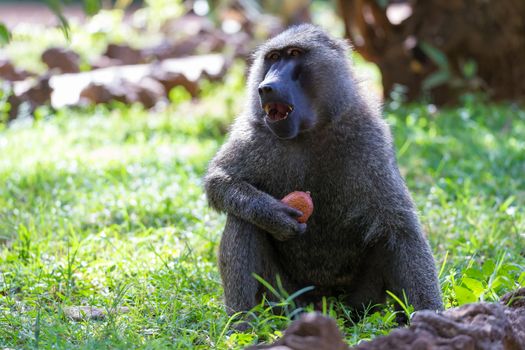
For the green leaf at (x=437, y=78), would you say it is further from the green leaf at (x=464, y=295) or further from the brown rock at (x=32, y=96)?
the green leaf at (x=464, y=295)

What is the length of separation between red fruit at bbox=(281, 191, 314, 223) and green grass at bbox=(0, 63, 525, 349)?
388mm

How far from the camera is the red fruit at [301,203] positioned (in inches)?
129

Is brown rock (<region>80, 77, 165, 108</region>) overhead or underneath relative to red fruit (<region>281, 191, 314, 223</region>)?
overhead

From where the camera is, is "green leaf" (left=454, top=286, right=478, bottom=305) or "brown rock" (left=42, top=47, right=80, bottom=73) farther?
"brown rock" (left=42, top=47, right=80, bottom=73)

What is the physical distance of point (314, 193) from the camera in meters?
3.44

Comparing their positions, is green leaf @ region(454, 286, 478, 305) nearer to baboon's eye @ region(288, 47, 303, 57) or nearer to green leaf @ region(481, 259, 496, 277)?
green leaf @ region(481, 259, 496, 277)

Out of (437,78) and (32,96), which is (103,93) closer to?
(32,96)

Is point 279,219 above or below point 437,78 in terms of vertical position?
below

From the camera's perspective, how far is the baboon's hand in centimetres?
322

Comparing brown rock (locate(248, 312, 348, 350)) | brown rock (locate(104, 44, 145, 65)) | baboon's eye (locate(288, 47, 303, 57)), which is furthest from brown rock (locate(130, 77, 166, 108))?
brown rock (locate(248, 312, 348, 350))

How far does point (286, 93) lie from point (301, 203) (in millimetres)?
450

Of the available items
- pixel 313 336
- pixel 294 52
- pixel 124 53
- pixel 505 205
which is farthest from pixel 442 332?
pixel 124 53

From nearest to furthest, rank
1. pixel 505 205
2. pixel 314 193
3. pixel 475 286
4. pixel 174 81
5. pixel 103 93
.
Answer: pixel 475 286 → pixel 314 193 → pixel 505 205 → pixel 103 93 → pixel 174 81

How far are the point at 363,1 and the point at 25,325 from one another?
6.20 m
